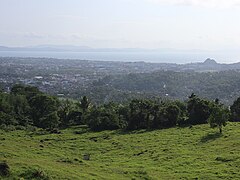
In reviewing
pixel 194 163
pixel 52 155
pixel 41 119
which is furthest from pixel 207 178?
pixel 41 119

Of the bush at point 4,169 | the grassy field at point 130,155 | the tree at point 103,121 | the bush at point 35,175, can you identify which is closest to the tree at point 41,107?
the tree at point 103,121

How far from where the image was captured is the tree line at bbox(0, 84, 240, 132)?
6825cm

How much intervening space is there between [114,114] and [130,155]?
2891 centimetres

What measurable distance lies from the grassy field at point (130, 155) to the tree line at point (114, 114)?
19.4 feet

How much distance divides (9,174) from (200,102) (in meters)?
50.9

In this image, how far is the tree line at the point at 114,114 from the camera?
68.2 meters

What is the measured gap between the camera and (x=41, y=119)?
246ft

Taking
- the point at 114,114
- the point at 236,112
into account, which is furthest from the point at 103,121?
the point at 236,112

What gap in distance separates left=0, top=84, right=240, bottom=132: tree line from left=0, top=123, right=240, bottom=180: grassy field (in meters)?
5.91

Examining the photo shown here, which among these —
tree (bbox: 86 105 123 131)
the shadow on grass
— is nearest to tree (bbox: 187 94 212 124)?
tree (bbox: 86 105 123 131)

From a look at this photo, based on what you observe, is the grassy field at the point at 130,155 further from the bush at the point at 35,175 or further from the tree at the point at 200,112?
the tree at the point at 200,112

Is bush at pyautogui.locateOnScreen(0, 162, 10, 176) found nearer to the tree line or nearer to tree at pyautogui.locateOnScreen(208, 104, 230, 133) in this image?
tree at pyautogui.locateOnScreen(208, 104, 230, 133)

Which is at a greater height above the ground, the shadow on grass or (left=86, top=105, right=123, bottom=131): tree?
the shadow on grass

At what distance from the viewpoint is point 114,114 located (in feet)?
240
